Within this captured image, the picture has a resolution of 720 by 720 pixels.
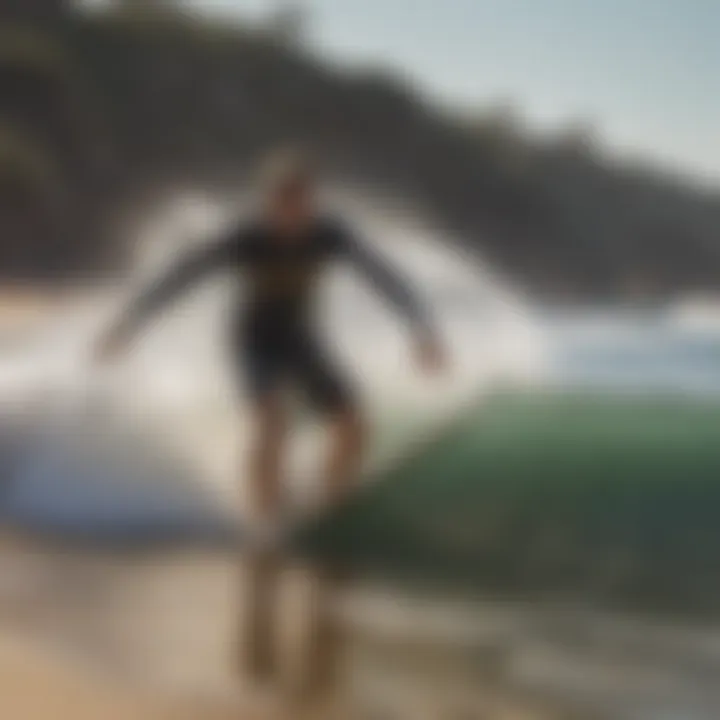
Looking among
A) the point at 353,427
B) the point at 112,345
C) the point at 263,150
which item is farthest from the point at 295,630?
the point at 263,150

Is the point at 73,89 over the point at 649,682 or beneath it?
over

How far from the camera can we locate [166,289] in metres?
0.96

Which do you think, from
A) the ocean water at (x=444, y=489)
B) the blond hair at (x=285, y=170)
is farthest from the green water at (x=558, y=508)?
the blond hair at (x=285, y=170)

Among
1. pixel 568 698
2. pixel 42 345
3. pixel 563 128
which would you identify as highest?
pixel 563 128

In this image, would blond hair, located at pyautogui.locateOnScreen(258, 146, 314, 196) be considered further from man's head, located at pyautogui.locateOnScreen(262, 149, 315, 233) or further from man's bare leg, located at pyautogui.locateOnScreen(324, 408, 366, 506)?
man's bare leg, located at pyautogui.locateOnScreen(324, 408, 366, 506)

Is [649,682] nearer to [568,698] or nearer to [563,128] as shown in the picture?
[568,698]

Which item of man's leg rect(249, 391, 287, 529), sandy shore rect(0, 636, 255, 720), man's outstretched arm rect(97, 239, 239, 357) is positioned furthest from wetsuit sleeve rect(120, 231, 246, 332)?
sandy shore rect(0, 636, 255, 720)

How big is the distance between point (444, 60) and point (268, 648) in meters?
0.46

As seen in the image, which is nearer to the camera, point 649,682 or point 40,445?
point 649,682

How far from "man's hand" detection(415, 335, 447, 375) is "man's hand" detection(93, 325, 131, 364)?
8.8 inches

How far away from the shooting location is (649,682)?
88 cm

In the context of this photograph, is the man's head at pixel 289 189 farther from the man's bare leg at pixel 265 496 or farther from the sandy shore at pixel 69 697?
the sandy shore at pixel 69 697

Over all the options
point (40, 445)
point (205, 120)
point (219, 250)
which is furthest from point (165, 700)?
point (205, 120)

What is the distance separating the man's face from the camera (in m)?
0.95
